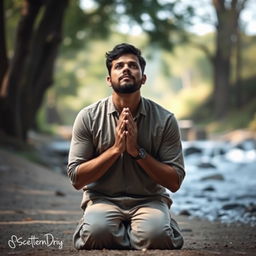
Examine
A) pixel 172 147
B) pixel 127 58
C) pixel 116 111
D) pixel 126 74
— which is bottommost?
pixel 172 147

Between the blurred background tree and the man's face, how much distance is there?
8693 millimetres

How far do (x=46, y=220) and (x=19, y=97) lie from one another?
379 inches

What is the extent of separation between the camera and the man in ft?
13.9

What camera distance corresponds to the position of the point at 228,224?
23.4 feet

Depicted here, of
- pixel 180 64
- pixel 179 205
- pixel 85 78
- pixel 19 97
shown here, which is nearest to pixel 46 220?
pixel 179 205

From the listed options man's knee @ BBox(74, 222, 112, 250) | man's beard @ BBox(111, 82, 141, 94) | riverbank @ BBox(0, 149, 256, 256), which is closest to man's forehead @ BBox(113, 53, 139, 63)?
man's beard @ BBox(111, 82, 141, 94)

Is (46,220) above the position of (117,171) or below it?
below

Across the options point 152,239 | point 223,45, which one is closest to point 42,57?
point 152,239

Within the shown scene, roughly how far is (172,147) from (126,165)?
1.26 ft

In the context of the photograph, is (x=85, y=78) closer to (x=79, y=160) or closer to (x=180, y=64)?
(x=180, y=64)

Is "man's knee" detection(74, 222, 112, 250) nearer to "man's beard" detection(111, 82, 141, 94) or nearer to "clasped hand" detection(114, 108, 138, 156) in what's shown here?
"clasped hand" detection(114, 108, 138, 156)

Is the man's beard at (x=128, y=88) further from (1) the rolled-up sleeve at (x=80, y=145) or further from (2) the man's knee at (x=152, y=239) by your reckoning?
(2) the man's knee at (x=152, y=239)

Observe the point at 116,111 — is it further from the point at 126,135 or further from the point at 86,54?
the point at 86,54

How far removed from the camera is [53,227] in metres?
5.90
